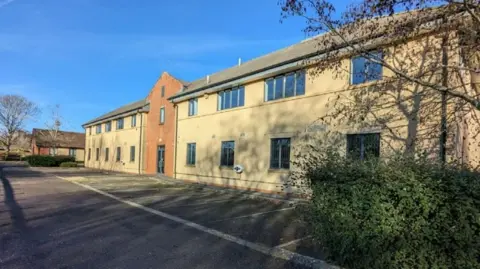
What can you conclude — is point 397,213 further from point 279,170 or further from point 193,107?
point 193,107

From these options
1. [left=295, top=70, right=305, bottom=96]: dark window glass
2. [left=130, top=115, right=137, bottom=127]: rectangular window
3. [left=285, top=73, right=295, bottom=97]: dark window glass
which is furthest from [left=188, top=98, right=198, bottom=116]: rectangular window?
[left=130, top=115, right=137, bottom=127]: rectangular window

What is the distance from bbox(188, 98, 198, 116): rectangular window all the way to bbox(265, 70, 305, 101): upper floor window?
7.03 m

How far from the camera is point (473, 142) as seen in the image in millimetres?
10602

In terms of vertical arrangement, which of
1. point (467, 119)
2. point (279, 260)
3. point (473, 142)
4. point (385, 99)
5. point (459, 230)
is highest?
point (385, 99)

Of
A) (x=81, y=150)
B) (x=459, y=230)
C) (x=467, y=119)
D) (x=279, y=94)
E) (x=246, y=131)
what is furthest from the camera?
(x=81, y=150)

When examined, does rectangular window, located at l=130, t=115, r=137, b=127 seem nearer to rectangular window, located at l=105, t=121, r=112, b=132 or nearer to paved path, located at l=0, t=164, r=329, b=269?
rectangular window, located at l=105, t=121, r=112, b=132

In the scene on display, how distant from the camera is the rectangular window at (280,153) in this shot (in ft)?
50.6

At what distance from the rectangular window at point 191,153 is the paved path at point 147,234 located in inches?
372

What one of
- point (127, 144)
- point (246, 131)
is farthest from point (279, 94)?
point (127, 144)

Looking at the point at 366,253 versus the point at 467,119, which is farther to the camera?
the point at 467,119

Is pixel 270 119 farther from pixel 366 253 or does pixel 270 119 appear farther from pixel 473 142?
pixel 366 253

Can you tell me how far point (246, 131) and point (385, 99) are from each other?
25.6ft

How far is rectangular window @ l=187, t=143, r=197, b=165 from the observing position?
22469mm

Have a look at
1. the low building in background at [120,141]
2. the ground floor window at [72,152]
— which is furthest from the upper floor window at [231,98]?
the ground floor window at [72,152]
